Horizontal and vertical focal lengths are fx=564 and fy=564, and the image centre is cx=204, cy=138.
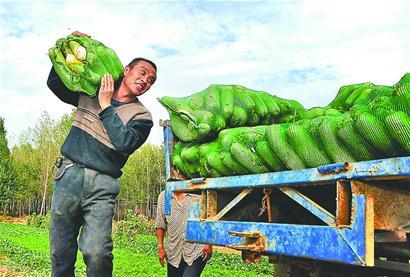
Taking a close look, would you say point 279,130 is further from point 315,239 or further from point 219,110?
point 219,110

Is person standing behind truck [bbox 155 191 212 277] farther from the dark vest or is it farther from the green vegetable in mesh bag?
the green vegetable in mesh bag

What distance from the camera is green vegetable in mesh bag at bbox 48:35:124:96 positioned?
11.5 feet

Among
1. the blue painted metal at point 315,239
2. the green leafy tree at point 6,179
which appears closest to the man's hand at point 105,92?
the blue painted metal at point 315,239

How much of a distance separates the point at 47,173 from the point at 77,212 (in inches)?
1623

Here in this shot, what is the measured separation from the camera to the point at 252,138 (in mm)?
3211

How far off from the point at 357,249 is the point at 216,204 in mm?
1295

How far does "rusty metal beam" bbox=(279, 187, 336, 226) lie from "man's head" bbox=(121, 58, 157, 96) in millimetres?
1237

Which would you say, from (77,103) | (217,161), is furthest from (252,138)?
(77,103)

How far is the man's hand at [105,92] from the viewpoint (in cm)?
339

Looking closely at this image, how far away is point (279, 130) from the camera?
9.47 ft

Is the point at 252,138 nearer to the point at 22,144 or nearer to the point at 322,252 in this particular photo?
the point at 322,252

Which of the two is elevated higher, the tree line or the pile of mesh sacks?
the tree line

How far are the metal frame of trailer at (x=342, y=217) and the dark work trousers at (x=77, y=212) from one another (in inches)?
28.8

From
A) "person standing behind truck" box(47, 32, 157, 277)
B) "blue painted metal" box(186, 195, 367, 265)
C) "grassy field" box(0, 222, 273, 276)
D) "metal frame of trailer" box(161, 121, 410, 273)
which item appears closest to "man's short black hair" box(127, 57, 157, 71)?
"person standing behind truck" box(47, 32, 157, 277)
